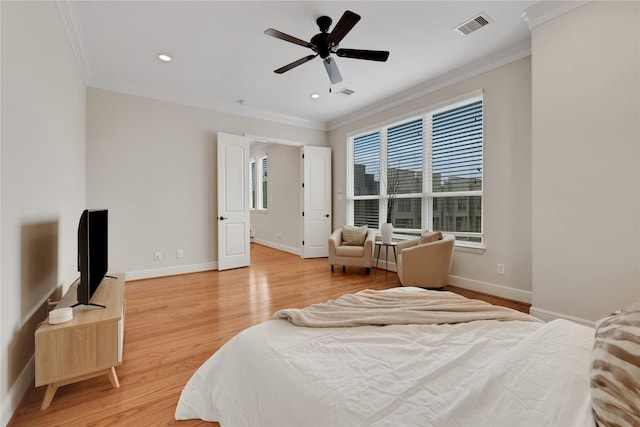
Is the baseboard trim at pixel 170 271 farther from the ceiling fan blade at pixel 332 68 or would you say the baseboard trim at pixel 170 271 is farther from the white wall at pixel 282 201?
the ceiling fan blade at pixel 332 68

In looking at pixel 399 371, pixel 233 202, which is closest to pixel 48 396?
pixel 399 371

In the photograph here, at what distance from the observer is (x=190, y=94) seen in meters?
4.50

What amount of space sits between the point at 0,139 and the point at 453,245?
13.3 feet

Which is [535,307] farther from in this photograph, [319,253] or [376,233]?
[319,253]

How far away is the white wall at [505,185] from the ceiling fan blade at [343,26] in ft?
7.38

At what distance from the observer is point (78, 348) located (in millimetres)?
1609

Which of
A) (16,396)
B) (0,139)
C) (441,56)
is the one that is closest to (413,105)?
(441,56)

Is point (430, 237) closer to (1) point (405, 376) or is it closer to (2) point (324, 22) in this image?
(2) point (324, 22)

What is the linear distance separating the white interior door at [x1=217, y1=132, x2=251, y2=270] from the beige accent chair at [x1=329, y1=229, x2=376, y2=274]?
165 cm

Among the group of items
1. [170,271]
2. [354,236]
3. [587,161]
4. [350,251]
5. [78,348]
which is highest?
[587,161]

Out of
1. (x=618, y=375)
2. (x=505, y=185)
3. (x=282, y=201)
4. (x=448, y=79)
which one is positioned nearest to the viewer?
(x=618, y=375)

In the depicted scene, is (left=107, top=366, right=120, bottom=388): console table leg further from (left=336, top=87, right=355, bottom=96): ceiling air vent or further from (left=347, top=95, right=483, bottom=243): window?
(left=336, top=87, right=355, bottom=96): ceiling air vent

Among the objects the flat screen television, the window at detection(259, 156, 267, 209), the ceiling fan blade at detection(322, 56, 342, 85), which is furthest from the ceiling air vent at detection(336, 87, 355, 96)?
the window at detection(259, 156, 267, 209)

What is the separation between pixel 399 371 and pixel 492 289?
3195 mm
